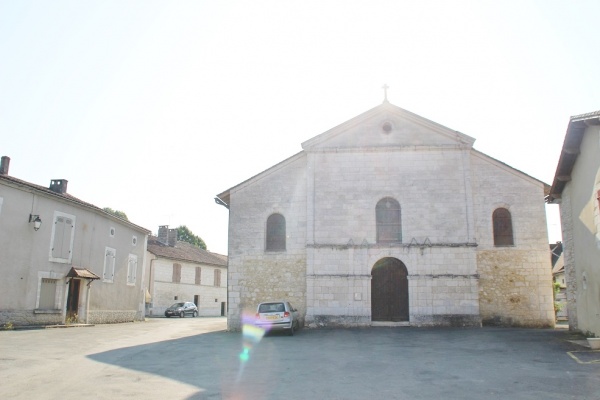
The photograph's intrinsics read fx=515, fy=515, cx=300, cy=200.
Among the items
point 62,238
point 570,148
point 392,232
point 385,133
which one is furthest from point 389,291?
point 62,238

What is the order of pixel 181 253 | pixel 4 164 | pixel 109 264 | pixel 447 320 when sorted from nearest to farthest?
pixel 447 320 < pixel 4 164 < pixel 109 264 < pixel 181 253

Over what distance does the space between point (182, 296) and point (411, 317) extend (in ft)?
84.5

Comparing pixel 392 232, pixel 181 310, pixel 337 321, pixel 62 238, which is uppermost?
pixel 392 232

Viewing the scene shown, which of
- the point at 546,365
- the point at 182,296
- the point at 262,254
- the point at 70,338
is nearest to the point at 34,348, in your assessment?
the point at 70,338

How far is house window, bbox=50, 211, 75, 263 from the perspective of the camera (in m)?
21.8

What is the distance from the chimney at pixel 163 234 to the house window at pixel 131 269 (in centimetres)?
1526

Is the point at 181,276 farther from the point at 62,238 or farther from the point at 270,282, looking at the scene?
the point at 270,282

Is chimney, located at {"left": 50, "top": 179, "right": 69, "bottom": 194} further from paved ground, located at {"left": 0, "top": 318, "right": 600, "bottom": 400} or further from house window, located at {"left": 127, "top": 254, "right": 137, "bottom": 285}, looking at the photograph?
paved ground, located at {"left": 0, "top": 318, "right": 600, "bottom": 400}

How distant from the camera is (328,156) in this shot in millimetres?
22016

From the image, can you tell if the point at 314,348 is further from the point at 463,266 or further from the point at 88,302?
the point at 88,302

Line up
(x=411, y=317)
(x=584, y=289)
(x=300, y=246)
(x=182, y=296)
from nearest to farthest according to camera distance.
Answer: (x=584, y=289), (x=411, y=317), (x=300, y=246), (x=182, y=296)

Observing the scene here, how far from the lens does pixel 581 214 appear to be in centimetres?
1563

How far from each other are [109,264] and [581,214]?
21.2m

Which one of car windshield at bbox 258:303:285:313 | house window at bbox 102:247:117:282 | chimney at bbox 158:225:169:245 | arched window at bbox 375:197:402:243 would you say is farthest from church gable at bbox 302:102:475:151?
chimney at bbox 158:225:169:245
